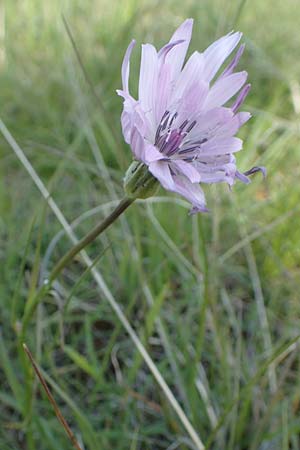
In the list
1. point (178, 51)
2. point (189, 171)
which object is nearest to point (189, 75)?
point (178, 51)

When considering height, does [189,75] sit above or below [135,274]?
above

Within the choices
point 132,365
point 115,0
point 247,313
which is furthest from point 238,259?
point 115,0

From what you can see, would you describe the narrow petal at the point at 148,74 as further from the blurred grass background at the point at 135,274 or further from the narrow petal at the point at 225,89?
the blurred grass background at the point at 135,274

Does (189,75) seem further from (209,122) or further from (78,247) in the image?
(78,247)

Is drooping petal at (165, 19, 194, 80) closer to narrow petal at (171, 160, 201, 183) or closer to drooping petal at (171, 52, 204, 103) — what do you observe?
drooping petal at (171, 52, 204, 103)

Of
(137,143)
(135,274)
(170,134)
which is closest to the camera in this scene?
(137,143)

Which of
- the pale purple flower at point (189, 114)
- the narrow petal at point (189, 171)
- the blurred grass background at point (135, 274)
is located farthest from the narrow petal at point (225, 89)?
the blurred grass background at point (135, 274)
